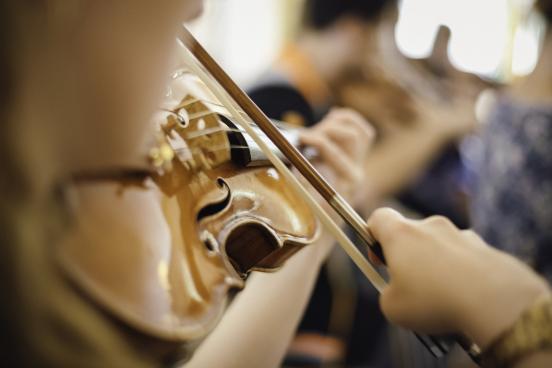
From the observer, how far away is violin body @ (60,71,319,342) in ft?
1.13

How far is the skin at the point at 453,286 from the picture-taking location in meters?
0.40

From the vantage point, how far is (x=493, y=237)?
1307mm

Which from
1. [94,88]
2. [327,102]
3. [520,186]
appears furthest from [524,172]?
[94,88]

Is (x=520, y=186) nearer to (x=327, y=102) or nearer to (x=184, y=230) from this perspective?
(x=327, y=102)

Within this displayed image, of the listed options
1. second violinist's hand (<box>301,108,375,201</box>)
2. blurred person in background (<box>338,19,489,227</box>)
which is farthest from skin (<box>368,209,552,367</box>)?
blurred person in background (<box>338,19,489,227</box>)

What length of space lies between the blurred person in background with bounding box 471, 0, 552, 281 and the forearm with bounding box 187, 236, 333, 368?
0.70 metres

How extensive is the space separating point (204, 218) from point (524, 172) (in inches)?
38.6

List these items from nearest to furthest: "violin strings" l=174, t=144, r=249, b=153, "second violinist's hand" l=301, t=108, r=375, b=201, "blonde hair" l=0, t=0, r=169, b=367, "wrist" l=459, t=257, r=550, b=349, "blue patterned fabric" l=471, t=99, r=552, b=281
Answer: "blonde hair" l=0, t=0, r=169, b=367 → "wrist" l=459, t=257, r=550, b=349 → "violin strings" l=174, t=144, r=249, b=153 → "second violinist's hand" l=301, t=108, r=375, b=201 → "blue patterned fabric" l=471, t=99, r=552, b=281

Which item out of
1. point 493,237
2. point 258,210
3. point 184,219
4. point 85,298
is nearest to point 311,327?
point 493,237

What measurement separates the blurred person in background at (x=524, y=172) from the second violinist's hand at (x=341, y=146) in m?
0.57

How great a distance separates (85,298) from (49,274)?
3 centimetres

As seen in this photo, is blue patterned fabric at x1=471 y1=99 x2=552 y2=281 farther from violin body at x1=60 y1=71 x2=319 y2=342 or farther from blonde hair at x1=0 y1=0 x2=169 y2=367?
blonde hair at x1=0 y1=0 x2=169 y2=367

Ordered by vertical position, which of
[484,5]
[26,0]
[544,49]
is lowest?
[484,5]

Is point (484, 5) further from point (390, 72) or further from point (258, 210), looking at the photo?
point (258, 210)
